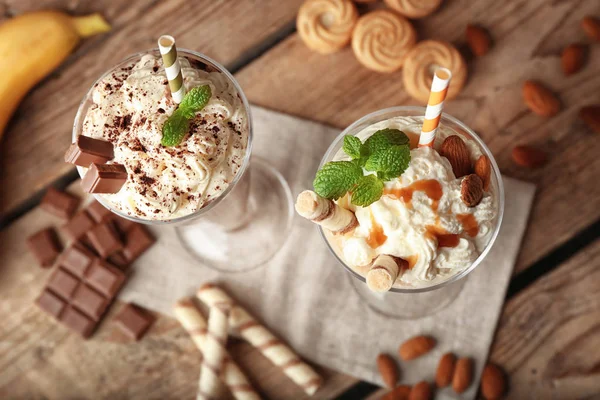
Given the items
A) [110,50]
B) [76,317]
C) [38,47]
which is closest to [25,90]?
[38,47]

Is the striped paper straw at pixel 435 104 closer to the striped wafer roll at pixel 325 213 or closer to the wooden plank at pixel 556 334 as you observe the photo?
the striped wafer roll at pixel 325 213

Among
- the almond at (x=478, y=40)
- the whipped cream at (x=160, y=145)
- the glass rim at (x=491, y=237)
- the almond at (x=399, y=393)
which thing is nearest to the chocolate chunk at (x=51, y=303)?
the whipped cream at (x=160, y=145)

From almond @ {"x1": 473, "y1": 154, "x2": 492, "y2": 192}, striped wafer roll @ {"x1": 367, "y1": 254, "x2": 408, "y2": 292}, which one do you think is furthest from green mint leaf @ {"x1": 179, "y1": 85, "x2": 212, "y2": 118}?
almond @ {"x1": 473, "y1": 154, "x2": 492, "y2": 192}

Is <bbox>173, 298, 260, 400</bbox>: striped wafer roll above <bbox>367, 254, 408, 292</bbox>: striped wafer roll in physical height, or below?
below

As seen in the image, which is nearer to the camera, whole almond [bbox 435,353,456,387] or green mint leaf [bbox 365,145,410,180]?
green mint leaf [bbox 365,145,410,180]

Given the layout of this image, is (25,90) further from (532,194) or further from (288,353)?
(532,194)

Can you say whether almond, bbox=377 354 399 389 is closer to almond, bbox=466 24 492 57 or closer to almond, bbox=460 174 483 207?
almond, bbox=460 174 483 207

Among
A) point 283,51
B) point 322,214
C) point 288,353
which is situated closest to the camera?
point 322,214
